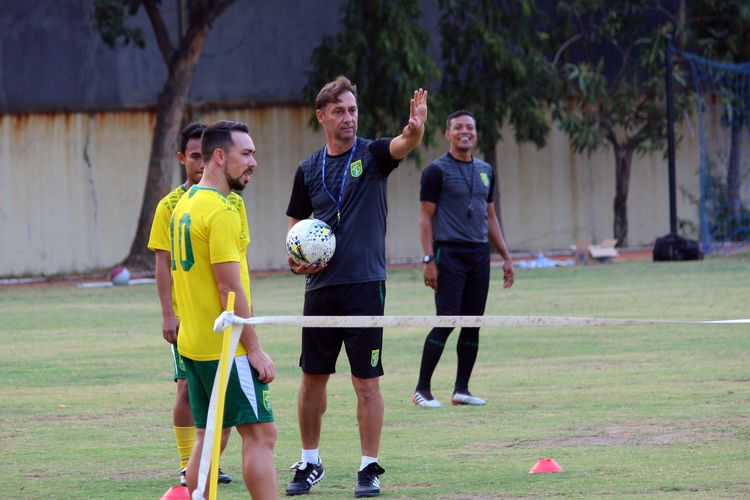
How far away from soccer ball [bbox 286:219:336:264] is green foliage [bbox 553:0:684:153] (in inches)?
1074

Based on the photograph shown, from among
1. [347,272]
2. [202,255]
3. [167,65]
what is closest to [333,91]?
[347,272]

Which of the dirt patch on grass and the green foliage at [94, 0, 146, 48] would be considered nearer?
the dirt patch on grass

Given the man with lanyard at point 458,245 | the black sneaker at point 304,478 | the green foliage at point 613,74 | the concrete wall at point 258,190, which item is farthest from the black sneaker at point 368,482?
the green foliage at point 613,74

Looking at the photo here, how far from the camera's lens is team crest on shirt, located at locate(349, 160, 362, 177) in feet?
26.0

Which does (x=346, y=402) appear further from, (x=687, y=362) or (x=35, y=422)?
(x=687, y=362)

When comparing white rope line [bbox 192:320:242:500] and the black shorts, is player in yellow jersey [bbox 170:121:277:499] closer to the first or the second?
white rope line [bbox 192:320:242:500]

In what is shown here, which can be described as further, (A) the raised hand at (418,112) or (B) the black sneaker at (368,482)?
(B) the black sneaker at (368,482)

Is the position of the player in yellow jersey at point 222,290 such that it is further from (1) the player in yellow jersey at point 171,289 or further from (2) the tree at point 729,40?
(2) the tree at point 729,40

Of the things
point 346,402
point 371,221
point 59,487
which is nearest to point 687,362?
point 346,402

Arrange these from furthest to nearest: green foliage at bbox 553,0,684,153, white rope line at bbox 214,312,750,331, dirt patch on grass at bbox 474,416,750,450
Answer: green foliage at bbox 553,0,684,153, dirt patch on grass at bbox 474,416,750,450, white rope line at bbox 214,312,750,331

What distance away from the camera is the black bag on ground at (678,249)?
28516 millimetres

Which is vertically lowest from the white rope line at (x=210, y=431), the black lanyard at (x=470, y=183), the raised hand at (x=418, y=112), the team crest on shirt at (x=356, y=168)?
the white rope line at (x=210, y=431)

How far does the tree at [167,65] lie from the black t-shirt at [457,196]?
19.7 metres

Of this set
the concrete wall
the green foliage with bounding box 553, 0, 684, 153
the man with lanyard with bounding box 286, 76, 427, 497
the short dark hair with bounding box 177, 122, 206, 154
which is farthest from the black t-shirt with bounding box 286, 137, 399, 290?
the green foliage with bounding box 553, 0, 684, 153
